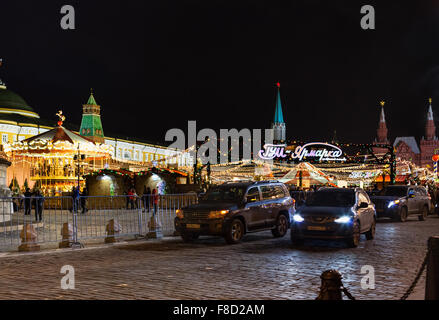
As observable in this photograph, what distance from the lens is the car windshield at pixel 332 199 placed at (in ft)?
43.8

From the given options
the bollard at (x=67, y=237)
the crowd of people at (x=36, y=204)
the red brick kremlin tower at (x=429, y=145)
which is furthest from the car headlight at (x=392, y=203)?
the red brick kremlin tower at (x=429, y=145)

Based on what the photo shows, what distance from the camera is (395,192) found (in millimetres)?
21688

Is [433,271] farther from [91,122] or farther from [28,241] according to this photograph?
[91,122]

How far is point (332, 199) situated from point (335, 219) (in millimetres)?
1564

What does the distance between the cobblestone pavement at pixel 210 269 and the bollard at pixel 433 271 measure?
2.14 meters

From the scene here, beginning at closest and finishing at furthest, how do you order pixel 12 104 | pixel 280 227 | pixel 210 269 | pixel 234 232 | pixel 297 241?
pixel 210 269, pixel 297 241, pixel 234 232, pixel 280 227, pixel 12 104

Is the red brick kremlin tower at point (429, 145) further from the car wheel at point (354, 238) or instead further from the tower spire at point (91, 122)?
the car wheel at point (354, 238)

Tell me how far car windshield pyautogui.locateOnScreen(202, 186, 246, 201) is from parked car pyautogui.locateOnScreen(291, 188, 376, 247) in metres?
1.96

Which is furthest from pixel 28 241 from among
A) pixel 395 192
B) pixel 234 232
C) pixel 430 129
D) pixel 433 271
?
pixel 430 129
